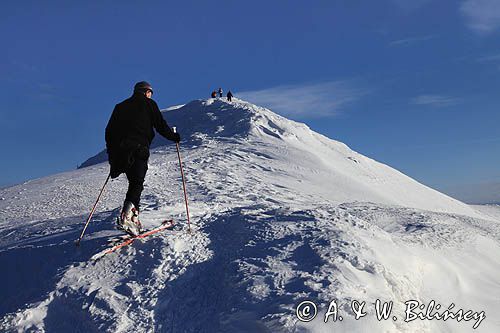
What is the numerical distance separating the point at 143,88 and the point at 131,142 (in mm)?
944

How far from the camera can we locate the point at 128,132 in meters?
6.09

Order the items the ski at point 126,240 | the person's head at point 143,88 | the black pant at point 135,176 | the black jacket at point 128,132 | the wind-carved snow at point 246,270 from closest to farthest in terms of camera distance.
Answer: the wind-carved snow at point 246,270, the ski at point 126,240, the black jacket at point 128,132, the black pant at point 135,176, the person's head at point 143,88

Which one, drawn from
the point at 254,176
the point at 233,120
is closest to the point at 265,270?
the point at 254,176

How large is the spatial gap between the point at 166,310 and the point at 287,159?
16.6 meters

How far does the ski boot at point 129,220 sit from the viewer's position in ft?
20.0

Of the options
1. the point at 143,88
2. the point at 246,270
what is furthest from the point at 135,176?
the point at 246,270

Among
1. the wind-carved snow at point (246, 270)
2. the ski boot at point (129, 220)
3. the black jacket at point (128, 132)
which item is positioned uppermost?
the black jacket at point (128, 132)

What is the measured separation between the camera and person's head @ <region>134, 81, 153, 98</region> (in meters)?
6.47

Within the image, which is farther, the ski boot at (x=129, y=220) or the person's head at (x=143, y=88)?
the person's head at (x=143, y=88)

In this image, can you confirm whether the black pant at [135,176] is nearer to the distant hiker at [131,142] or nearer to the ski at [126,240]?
the distant hiker at [131,142]

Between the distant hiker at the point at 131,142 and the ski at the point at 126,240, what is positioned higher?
the distant hiker at the point at 131,142

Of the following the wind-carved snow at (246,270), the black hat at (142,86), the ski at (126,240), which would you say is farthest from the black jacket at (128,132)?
the wind-carved snow at (246,270)

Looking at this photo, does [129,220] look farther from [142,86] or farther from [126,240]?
[142,86]

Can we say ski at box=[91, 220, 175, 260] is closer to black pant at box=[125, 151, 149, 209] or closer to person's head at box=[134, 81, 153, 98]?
black pant at box=[125, 151, 149, 209]
